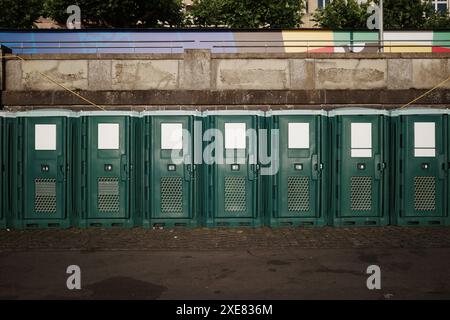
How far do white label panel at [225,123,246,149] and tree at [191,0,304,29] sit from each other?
70.1 feet

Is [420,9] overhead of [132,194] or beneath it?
overhead

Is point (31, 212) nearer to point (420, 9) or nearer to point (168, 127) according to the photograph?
point (168, 127)

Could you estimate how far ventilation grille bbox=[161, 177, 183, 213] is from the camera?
838 cm

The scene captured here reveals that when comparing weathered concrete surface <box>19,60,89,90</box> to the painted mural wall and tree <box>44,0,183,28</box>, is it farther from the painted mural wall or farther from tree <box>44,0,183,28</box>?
tree <box>44,0,183,28</box>

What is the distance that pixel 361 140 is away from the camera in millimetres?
8414

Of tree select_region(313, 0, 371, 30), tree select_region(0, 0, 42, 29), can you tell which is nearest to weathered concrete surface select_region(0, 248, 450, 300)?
tree select_region(313, 0, 371, 30)

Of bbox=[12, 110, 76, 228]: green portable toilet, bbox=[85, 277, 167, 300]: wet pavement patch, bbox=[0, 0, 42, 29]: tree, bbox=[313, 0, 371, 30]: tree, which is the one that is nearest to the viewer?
bbox=[85, 277, 167, 300]: wet pavement patch

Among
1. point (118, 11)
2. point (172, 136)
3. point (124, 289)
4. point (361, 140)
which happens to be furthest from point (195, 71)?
point (118, 11)

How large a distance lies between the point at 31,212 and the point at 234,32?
510 inches

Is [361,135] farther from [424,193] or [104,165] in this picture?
[104,165]

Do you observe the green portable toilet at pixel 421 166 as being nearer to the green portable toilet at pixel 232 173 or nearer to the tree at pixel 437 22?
the green portable toilet at pixel 232 173
